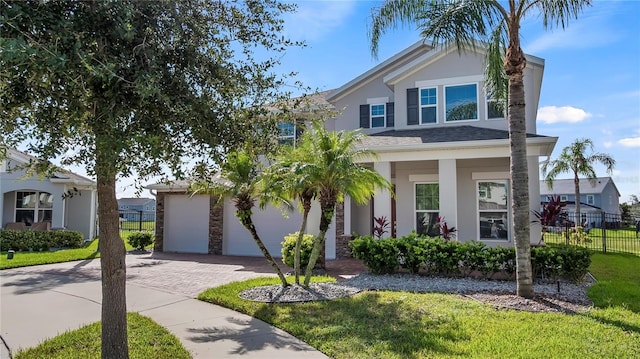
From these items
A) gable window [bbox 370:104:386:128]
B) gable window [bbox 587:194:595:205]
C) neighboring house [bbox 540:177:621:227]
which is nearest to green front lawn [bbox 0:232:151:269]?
gable window [bbox 370:104:386:128]

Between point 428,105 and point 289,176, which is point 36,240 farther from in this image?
point 428,105

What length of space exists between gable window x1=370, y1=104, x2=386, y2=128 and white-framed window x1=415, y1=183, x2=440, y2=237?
11.1 feet

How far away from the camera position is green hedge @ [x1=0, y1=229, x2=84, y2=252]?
1839 cm

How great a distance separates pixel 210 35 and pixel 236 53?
1.35ft

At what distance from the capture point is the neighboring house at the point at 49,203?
20.6 metres

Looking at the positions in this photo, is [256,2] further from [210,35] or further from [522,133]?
[522,133]

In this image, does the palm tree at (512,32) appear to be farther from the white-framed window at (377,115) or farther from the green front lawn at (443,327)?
the white-framed window at (377,115)

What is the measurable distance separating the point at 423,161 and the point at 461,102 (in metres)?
2.59

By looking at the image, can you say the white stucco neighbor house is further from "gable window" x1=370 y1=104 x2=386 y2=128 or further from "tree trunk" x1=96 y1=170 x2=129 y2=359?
"tree trunk" x1=96 y1=170 x2=129 y2=359

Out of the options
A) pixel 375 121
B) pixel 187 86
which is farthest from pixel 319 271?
pixel 187 86

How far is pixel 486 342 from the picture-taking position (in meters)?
6.03

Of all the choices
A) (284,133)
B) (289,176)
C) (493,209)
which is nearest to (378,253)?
(289,176)

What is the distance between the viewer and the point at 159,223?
19.3 m

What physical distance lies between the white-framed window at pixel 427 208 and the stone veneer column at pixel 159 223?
11.1 m
